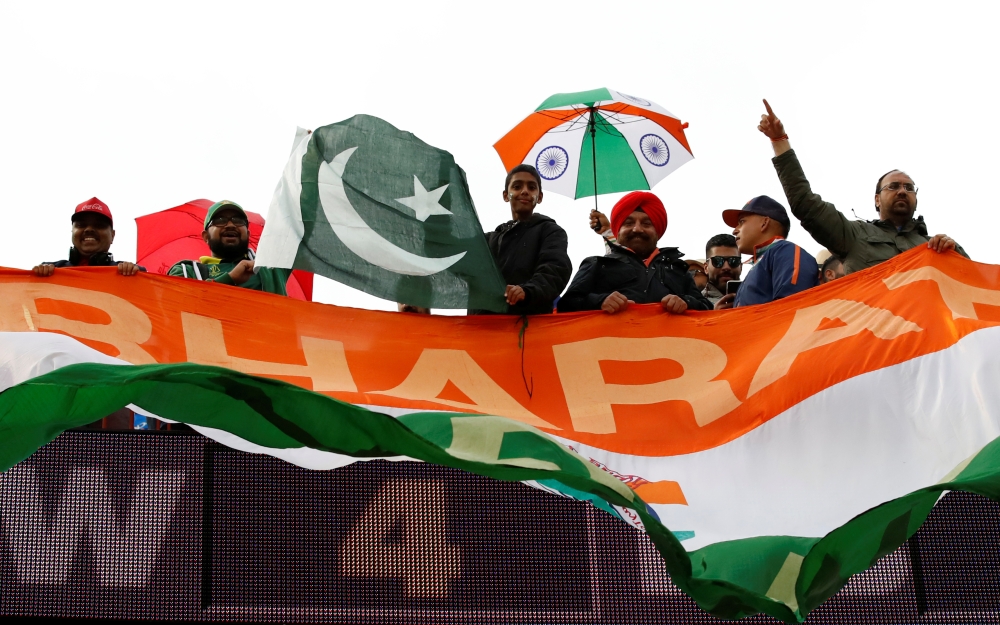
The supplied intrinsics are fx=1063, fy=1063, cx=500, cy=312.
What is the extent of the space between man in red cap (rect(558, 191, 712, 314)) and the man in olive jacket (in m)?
0.80

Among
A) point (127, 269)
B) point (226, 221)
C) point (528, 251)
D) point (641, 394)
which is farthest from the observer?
point (226, 221)

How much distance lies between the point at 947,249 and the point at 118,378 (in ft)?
14.7

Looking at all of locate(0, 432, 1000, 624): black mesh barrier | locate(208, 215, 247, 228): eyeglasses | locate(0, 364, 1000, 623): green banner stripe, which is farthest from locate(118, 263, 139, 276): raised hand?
locate(0, 364, 1000, 623): green banner stripe

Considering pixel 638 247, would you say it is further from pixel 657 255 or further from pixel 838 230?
pixel 838 230

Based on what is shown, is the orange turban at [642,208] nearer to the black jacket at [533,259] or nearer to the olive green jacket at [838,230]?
the black jacket at [533,259]

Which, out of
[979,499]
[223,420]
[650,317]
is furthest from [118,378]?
[979,499]

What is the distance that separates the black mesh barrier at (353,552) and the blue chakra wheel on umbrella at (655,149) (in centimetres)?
515

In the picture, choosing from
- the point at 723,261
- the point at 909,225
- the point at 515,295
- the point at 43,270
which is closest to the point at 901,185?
the point at 909,225

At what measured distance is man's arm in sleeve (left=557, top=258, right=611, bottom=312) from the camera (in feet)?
20.8

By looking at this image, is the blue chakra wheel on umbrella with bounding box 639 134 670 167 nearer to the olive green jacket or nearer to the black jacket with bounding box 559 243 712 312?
the olive green jacket

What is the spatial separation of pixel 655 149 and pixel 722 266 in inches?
71.6

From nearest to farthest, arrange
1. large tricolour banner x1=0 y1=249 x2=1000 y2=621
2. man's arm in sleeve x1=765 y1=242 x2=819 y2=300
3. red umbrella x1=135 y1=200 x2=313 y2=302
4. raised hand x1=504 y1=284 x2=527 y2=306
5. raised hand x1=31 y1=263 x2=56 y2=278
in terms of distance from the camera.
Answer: large tricolour banner x1=0 y1=249 x2=1000 y2=621 < raised hand x1=31 y1=263 x2=56 y2=278 < raised hand x1=504 y1=284 x2=527 y2=306 < man's arm in sleeve x1=765 y1=242 x2=819 y2=300 < red umbrella x1=135 y1=200 x2=313 y2=302

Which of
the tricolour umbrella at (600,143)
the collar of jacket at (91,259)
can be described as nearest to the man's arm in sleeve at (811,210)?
the tricolour umbrella at (600,143)

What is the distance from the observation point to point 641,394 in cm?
578
